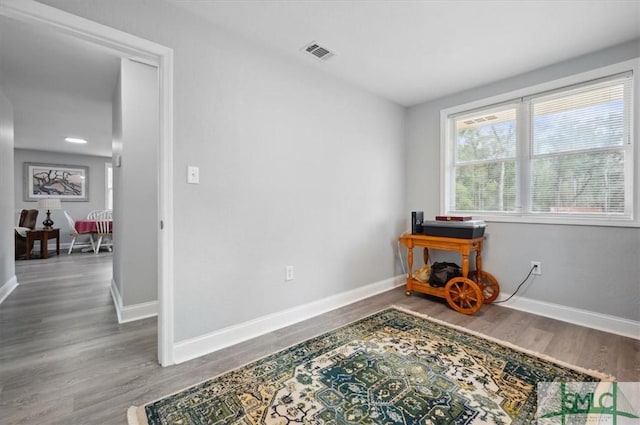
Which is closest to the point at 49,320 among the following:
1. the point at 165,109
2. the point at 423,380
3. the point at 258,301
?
the point at 258,301

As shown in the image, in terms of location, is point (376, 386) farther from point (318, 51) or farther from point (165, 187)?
point (318, 51)

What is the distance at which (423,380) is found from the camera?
1676 mm

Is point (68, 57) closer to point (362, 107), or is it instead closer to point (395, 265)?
point (362, 107)

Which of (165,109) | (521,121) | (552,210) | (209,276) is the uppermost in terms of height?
(521,121)

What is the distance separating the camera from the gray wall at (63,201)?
21.6 ft

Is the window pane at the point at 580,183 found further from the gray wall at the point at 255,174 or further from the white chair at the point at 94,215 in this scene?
the white chair at the point at 94,215

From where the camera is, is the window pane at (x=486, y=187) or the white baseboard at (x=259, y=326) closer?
the white baseboard at (x=259, y=326)

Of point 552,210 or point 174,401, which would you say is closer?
point 174,401

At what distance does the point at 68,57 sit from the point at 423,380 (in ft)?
12.6

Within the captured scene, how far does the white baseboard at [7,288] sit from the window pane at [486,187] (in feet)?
17.0

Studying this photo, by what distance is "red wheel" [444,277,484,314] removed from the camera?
265 cm

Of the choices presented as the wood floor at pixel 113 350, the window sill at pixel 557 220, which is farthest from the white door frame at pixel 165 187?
the window sill at pixel 557 220

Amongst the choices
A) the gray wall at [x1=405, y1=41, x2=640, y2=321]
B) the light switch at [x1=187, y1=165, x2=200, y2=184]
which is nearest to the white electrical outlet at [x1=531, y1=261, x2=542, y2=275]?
the gray wall at [x1=405, y1=41, x2=640, y2=321]

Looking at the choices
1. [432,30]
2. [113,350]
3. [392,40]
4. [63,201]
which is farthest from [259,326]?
[63,201]
